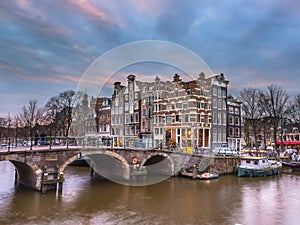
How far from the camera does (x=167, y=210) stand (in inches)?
685

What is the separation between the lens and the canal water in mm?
15492

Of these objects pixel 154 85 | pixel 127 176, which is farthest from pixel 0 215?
pixel 154 85

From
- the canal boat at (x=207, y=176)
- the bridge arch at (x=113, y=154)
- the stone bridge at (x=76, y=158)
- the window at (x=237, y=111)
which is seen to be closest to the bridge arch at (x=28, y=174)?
the stone bridge at (x=76, y=158)

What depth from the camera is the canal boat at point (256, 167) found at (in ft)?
101

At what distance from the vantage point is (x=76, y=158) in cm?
2381

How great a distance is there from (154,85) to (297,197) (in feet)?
96.5

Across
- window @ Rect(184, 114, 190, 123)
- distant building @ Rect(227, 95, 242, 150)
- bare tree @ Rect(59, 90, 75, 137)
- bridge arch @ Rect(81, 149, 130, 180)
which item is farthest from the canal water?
bare tree @ Rect(59, 90, 75, 137)

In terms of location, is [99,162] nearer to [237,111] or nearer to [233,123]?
[233,123]

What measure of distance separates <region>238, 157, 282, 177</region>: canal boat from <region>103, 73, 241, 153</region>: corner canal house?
779 centimetres

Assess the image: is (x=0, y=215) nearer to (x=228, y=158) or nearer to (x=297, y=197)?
(x=297, y=197)

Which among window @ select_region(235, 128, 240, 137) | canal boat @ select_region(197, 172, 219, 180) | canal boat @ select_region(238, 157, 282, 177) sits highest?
window @ select_region(235, 128, 240, 137)

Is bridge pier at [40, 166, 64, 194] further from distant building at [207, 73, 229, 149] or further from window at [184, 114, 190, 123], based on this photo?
distant building at [207, 73, 229, 149]

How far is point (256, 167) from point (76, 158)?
20.4 meters

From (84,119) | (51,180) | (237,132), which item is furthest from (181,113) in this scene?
(51,180)
